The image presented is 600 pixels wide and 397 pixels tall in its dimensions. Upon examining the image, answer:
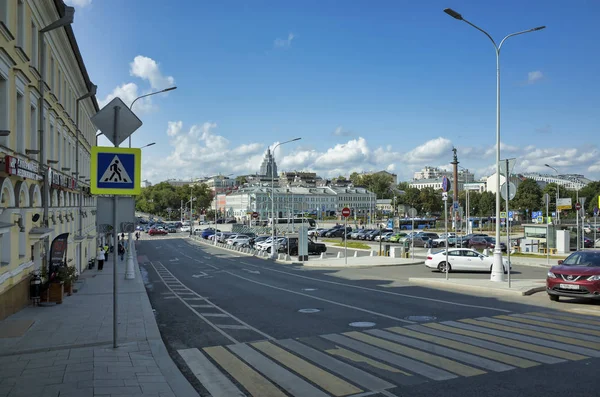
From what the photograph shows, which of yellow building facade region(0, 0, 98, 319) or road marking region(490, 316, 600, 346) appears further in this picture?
yellow building facade region(0, 0, 98, 319)

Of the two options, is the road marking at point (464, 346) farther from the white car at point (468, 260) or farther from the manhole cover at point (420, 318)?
the white car at point (468, 260)

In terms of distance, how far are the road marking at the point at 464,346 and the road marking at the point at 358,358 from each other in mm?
1796

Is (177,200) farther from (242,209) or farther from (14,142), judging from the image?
(14,142)

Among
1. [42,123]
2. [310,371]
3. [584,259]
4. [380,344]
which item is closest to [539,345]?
[380,344]

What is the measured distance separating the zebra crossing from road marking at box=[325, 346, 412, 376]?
0.02m

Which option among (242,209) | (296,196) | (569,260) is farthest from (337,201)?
(569,260)

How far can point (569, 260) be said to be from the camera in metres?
16.5

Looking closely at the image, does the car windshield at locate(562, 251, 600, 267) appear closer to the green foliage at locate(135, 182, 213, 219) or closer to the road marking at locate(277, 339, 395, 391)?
the road marking at locate(277, 339, 395, 391)

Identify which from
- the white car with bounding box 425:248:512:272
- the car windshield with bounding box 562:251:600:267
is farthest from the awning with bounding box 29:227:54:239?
the white car with bounding box 425:248:512:272

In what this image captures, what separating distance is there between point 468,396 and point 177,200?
17552cm

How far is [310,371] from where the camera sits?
8.20m

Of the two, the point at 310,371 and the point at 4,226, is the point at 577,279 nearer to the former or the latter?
the point at 310,371

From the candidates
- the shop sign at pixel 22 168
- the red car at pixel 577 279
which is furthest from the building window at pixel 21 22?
the red car at pixel 577 279

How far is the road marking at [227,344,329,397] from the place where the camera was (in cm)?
724
